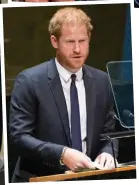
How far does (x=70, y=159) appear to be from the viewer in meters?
1.67

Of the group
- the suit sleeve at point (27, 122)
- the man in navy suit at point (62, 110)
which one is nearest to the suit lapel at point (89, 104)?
the man in navy suit at point (62, 110)

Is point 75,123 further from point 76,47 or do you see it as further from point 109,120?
point 76,47

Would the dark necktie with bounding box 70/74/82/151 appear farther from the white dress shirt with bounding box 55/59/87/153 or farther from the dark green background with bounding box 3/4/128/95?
the dark green background with bounding box 3/4/128/95

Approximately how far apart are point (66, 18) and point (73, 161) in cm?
65

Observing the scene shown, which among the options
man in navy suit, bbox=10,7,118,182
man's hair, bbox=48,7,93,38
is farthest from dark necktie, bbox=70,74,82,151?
man's hair, bbox=48,7,93,38

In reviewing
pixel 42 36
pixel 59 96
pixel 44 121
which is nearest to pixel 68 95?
pixel 59 96

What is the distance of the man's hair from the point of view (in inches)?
65.1

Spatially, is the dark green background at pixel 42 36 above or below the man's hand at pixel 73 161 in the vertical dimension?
above

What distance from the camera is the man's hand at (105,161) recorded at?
1.68 meters

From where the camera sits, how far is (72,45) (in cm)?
166

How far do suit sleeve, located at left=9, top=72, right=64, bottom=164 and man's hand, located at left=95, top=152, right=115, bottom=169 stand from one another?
18 cm

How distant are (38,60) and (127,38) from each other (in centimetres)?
42

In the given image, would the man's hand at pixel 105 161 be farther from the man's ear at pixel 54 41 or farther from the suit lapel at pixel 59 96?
the man's ear at pixel 54 41

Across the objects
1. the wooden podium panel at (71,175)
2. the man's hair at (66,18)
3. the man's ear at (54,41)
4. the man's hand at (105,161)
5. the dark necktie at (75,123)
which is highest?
the man's hair at (66,18)
